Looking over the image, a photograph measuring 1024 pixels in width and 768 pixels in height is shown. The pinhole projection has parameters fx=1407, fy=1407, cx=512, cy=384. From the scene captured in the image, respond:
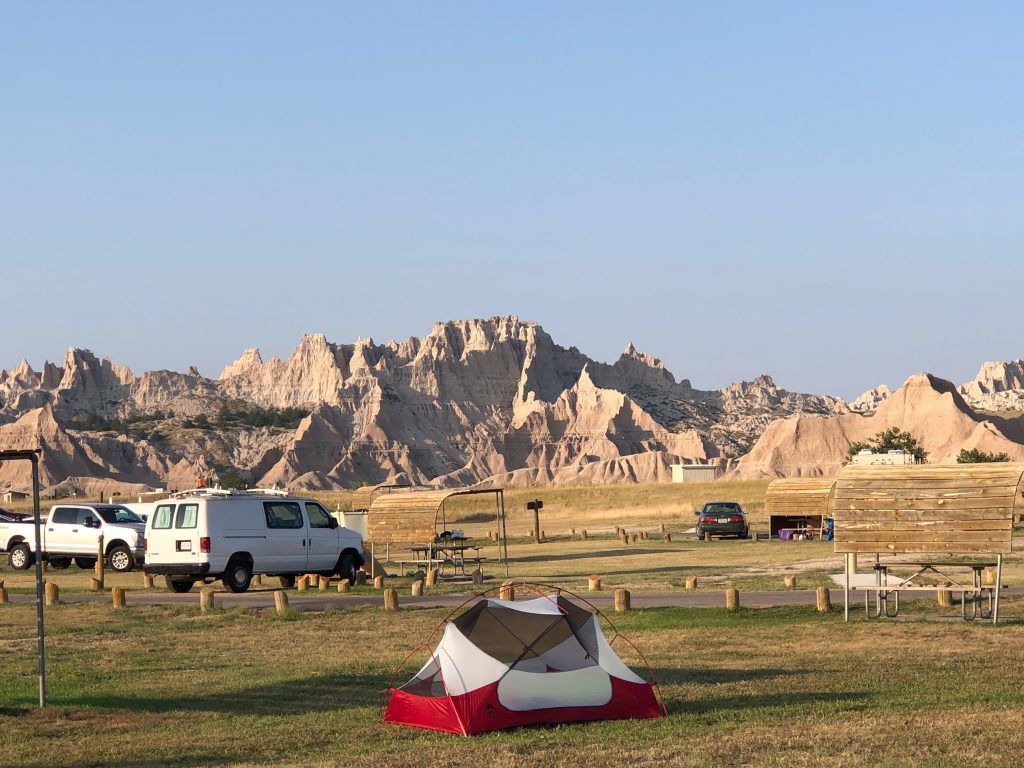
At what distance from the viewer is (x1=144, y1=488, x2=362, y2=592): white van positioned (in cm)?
2942

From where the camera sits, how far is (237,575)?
29.8 meters

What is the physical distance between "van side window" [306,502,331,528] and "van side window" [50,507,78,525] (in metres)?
11.8

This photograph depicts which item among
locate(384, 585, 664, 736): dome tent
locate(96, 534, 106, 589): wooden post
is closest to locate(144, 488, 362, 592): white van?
locate(96, 534, 106, 589): wooden post

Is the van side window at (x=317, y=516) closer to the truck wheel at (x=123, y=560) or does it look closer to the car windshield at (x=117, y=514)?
the truck wheel at (x=123, y=560)

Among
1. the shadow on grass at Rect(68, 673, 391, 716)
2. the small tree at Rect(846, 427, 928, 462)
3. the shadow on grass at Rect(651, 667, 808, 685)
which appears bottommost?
the shadow on grass at Rect(651, 667, 808, 685)

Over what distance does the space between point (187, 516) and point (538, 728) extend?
59.1 ft

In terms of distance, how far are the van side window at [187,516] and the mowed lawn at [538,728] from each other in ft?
20.4

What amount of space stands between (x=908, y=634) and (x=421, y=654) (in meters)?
6.90

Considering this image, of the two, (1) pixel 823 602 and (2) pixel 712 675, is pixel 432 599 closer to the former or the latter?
(1) pixel 823 602

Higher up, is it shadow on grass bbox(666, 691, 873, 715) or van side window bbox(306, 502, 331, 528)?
van side window bbox(306, 502, 331, 528)

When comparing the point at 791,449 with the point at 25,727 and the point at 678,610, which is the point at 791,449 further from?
the point at 25,727

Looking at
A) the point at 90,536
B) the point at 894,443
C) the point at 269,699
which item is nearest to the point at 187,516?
the point at 90,536

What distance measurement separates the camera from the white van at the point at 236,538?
2942 centimetres

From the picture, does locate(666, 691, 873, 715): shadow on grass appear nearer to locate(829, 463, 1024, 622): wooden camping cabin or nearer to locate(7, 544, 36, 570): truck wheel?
locate(829, 463, 1024, 622): wooden camping cabin
